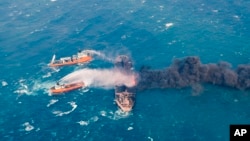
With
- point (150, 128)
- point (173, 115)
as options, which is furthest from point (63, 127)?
point (173, 115)

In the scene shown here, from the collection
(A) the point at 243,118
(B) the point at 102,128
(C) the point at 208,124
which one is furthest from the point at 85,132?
(A) the point at 243,118

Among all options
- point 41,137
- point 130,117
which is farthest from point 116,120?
point 41,137

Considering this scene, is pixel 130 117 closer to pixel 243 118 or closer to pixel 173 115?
pixel 173 115

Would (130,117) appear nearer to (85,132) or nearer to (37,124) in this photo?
(85,132)

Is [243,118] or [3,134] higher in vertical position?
[3,134]

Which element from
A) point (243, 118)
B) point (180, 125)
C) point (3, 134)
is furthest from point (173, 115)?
point (3, 134)

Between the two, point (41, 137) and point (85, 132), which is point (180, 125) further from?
point (41, 137)

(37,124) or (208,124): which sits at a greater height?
(37,124)
